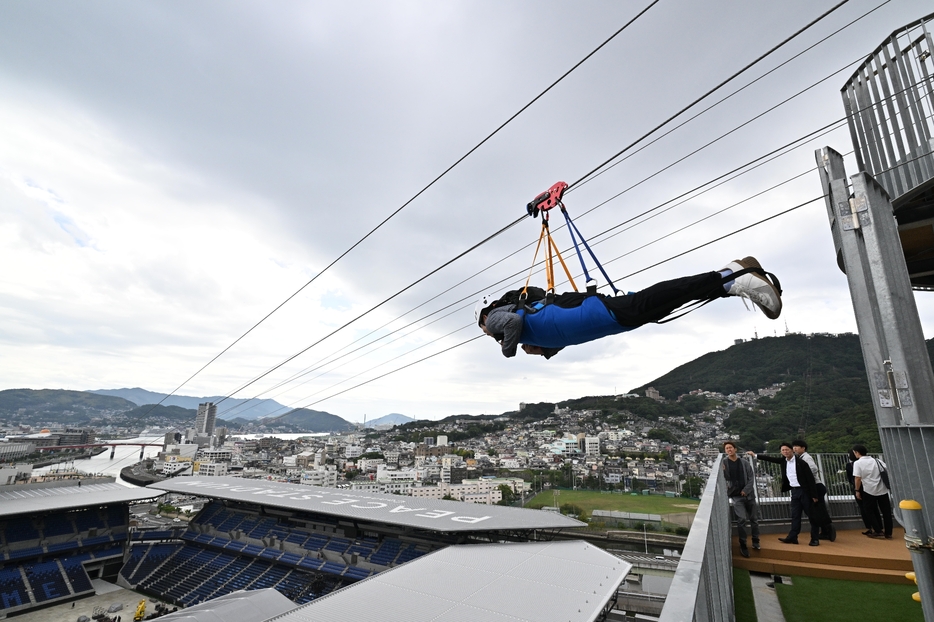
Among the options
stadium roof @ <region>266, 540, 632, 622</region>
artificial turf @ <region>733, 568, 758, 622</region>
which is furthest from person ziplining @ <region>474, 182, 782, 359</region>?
stadium roof @ <region>266, 540, 632, 622</region>

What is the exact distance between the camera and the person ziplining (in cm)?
237

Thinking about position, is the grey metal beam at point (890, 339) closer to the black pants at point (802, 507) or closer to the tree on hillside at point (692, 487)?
the black pants at point (802, 507)

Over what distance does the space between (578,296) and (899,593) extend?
4594mm

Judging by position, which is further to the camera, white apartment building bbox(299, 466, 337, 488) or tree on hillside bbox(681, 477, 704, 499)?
white apartment building bbox(299, 466, 337, 488)

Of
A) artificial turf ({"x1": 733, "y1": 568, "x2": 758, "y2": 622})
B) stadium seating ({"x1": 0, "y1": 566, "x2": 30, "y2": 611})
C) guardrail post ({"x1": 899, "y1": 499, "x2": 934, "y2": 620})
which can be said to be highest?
guardrail post ({"x1": 899, "y1": 499, "x2": 934, "y2": 620})

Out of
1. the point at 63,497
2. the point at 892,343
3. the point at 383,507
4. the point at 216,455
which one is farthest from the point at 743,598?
the point at 216,455

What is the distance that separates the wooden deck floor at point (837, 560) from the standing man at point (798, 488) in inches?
6.3

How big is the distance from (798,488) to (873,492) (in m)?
1.25

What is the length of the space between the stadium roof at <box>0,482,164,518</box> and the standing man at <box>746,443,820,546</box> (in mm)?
32845

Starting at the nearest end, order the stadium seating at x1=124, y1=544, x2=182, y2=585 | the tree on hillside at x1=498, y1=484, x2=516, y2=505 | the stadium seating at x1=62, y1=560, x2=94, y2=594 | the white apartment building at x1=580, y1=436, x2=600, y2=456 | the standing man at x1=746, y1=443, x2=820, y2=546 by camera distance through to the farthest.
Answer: the standing man at x1=746, y1=443, x2=820, y2=546, the stadium seating at x1=62, y1=560, x2=94, y2=594, the stadium seating at x1=124, y1=544, x2=182, y2=585, the tree on hillside at x1=498, y1=484, x2=516, y2=505, the white apartment building at x1=580, y1=436, x2=600, y2=456

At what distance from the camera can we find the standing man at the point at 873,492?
5398 millimetres

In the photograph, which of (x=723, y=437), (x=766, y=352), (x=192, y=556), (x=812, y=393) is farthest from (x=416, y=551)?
(x=766, y=352)

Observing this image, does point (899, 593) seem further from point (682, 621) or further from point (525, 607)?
point (525, 607)

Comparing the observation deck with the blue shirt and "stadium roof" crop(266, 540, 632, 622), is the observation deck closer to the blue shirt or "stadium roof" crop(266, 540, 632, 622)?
the blue shirt
